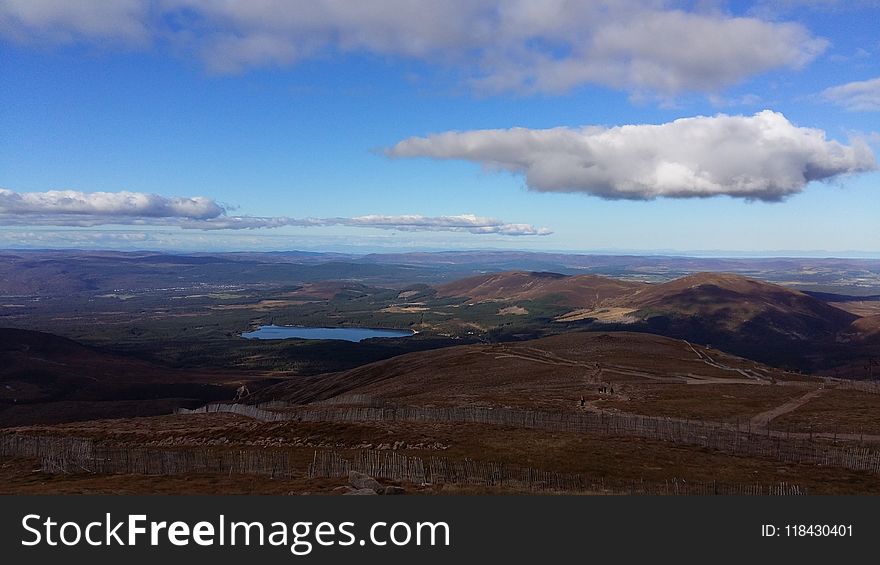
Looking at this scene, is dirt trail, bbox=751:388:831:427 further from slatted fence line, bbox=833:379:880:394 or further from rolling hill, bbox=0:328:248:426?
rolling hill, bbox=0:328:248:426

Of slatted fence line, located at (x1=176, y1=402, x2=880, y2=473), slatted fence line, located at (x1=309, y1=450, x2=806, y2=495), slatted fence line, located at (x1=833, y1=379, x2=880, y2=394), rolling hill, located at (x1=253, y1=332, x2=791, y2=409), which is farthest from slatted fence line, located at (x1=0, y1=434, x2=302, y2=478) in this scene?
slatted fence line, located at (x1=833, y1=379, x2=880, y2=394)

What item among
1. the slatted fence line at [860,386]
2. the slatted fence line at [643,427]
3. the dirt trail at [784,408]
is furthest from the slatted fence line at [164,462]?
the slatted fence line at [860,386]

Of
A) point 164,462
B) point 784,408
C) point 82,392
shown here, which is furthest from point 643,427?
point 82,392

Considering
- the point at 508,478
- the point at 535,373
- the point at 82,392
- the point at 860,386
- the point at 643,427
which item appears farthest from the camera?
the point at 82,392

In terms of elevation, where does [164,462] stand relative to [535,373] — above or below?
above

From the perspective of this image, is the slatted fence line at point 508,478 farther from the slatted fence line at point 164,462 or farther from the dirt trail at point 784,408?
the dirt trail at point 784,408

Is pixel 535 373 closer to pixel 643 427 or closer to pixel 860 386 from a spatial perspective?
pixel 643 427
